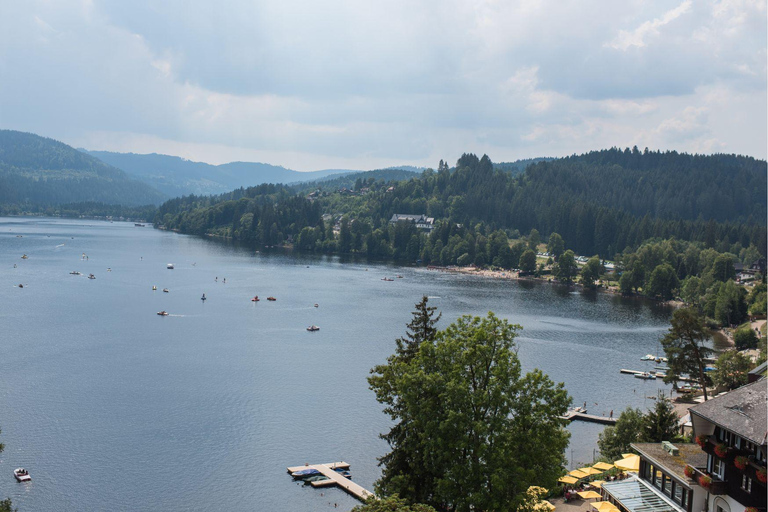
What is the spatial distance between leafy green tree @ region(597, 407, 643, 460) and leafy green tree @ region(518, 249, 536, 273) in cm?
11333

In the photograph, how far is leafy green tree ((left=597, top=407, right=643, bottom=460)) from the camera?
43.9 metres

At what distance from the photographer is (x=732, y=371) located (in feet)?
189

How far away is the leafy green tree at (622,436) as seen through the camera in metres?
43.9

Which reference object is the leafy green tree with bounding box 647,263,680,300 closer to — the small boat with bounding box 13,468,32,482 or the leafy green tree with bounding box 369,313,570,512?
the leafy green tree with bounding box 369,313,570,512

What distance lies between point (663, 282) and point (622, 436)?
293ft

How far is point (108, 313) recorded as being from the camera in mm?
94250

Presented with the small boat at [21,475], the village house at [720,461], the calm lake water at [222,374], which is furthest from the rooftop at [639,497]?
the small boat at [21,475]

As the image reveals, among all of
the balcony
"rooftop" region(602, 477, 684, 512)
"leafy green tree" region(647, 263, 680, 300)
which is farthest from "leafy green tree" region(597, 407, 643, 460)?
"leafy green tree" region(647, 263, 680, 300)

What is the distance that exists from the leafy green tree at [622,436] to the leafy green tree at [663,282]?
8744cm

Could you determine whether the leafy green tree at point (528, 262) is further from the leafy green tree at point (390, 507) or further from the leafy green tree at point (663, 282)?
the leafy green tree at point (390, 507)

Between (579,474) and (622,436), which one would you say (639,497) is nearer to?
(579,474)

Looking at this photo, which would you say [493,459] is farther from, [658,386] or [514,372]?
[658,386]

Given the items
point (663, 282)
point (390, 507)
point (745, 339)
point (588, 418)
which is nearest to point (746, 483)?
point (390, 507)

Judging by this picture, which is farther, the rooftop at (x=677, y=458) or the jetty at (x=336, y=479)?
the jetty at (x=336, y=479)
